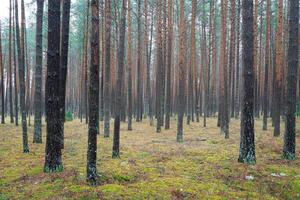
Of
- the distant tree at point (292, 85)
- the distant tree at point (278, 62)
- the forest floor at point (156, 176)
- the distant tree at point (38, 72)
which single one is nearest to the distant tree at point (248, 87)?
the forest floor at point (156, 176)

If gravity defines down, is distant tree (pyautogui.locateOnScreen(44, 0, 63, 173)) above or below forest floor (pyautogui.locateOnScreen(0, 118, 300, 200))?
above

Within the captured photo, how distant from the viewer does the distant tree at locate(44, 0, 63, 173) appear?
22.7ft

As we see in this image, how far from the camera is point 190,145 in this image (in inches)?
476

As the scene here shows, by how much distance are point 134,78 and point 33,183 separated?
1094 inches

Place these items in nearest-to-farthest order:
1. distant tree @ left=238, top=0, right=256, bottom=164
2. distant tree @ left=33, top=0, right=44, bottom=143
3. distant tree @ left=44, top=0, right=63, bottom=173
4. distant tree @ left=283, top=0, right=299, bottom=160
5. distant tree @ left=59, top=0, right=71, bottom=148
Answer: distant tree @ left=44, top=0, right=63, bottom=173 < distant tree @ left=238, top=0, right=256, bottom=164 < distant tree @ left=283, top=0, right=299, bottom=160 < distant tree @ left=59, top=0, right=71, bottom=148 < distant tree @ left=33, top=0, right=44, bottom=143

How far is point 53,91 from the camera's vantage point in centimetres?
701

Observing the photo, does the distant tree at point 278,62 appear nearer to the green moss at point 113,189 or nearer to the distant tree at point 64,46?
the distant tree at point 64,46

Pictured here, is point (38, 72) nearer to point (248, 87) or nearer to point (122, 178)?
point (122, 178)

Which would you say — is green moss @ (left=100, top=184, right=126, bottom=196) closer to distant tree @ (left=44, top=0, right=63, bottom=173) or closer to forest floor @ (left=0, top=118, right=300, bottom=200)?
forest floor @ (left=0, top=118, right=300, bottom=200)

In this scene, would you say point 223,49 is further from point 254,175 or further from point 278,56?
point 254,175

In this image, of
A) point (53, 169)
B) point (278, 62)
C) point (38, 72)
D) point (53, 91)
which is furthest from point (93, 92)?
point (278, 62)

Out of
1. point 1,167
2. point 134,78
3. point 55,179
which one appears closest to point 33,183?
point 55,179

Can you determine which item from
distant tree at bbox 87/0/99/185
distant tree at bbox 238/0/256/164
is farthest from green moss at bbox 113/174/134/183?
distant tree at bbox 238/0/256/164

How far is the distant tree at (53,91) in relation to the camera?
691 cm
